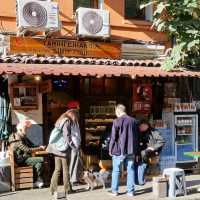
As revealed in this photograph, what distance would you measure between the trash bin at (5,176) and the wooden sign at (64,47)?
8.26 feet

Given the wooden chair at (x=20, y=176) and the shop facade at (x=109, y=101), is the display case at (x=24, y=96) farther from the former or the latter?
the wooden chair at (x=20, y=176)

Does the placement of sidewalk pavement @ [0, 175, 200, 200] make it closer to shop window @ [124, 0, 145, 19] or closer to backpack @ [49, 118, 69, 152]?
backpack @ [49, 118, 69, 152]

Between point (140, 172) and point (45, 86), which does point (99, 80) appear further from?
point (140, 172)

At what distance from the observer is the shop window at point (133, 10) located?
14.0m

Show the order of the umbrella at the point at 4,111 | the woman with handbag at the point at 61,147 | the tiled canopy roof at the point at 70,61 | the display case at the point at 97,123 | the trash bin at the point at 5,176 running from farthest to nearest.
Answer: the display case at the point at 97,123 → the umbrella at the point at 4,111 → the tiled canopy roof at the point at 70,61 → the trash bin at the point at 5,176 → the woman with handbag at the point at 61,147

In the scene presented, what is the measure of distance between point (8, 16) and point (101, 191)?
Answer: 4681 millimetres

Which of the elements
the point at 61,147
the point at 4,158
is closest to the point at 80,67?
the point at 61,147

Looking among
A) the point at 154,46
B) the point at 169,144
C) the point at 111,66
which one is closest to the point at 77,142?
the point at 111,66

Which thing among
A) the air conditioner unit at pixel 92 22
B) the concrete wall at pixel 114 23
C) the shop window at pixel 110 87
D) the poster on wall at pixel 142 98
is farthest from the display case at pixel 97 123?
the concrete wall at pixel 114 23

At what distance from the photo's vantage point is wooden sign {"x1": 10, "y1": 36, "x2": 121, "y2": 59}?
11484 millimetres

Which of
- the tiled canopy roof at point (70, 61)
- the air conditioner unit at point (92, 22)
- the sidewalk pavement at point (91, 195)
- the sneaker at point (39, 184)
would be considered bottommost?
the sidewalk pavement at point (91, 195)

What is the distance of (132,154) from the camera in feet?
33.5

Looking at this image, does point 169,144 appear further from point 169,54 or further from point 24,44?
point 24,44

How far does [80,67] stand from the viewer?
36.4 feet
